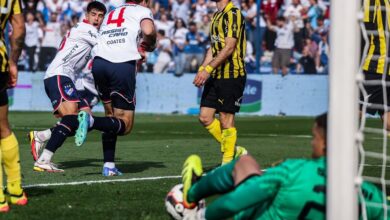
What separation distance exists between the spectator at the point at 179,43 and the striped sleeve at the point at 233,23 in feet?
48.6

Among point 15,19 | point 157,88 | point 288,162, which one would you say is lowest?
point 157,88

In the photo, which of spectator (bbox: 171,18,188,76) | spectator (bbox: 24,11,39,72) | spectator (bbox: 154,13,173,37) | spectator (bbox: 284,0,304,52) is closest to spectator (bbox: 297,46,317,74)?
spectator (bbox: 284,0,304,52)

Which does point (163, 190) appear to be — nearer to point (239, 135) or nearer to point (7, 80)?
point (7, 80)

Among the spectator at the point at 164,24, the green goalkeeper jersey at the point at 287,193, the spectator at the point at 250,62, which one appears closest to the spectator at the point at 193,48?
the spectator at the point at 164,24

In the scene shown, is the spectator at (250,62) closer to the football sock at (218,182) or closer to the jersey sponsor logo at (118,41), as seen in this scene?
the jersey sponsor logo at (118,41)

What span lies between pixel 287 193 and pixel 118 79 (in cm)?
497

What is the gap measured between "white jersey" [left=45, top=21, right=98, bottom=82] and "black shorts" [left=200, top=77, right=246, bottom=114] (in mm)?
1512

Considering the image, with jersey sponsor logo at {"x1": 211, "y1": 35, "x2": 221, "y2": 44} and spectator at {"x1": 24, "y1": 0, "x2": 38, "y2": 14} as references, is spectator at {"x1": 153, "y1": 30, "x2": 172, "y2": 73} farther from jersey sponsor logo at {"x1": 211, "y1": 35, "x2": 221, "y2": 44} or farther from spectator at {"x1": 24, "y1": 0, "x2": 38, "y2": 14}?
jersey sponsor logo at {"x1": 211, "y1": 35, "x2": 221, "y2": 44}

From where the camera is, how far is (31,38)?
27.9m

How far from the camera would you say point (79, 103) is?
12.3m

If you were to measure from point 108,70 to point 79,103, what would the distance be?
1.91 metres

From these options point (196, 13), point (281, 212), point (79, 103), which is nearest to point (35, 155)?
point (79, 103)

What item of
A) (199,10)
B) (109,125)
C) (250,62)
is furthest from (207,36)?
(109,125)

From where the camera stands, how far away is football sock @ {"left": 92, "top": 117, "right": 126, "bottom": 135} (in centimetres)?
1018
